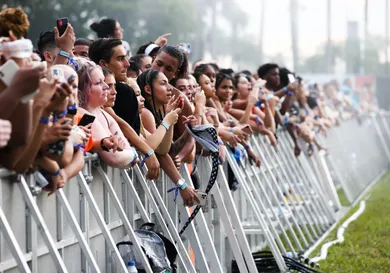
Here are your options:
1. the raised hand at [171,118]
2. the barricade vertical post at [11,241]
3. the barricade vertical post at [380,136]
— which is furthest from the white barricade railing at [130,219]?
the barricade vertical post at [380,136]

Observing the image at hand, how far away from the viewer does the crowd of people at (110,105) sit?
5.58 m

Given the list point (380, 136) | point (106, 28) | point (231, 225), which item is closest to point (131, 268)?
point (231, 225)

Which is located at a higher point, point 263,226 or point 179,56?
point 179,56

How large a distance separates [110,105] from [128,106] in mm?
416

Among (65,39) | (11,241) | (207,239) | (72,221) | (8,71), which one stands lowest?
(207,239)

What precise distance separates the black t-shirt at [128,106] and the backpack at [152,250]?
826 millimetres

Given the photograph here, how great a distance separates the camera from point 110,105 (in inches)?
311

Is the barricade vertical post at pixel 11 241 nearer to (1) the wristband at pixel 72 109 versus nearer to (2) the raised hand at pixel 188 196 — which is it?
(1) the wristband at pixel 72 109

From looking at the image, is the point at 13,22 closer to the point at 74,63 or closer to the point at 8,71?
the point at 8,71

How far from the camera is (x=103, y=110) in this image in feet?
25.6

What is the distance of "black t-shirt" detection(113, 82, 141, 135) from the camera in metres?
8.27

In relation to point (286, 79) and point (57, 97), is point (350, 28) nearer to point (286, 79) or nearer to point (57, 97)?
point (286, 79)

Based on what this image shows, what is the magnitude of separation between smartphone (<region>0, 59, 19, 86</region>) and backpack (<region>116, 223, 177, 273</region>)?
2.43m

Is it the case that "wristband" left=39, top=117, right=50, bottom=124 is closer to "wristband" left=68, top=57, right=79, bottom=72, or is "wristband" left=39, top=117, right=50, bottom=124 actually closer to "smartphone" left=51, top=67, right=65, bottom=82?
"smartphone" left=51, top=67, right=65, bottom=82
